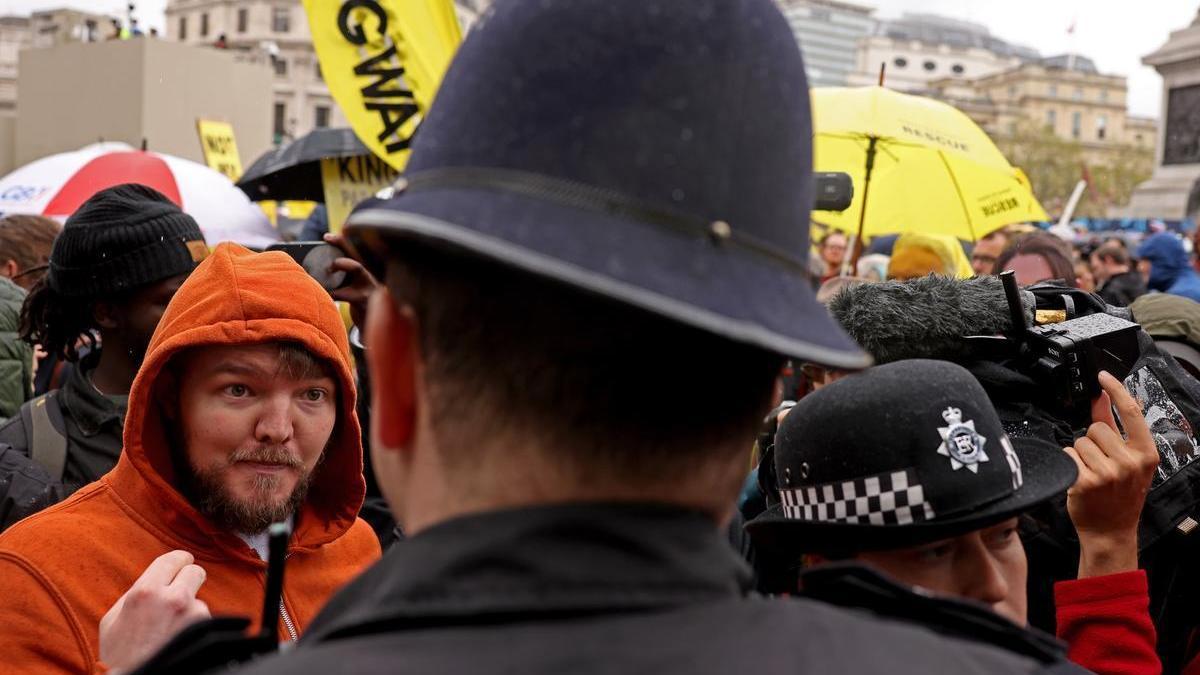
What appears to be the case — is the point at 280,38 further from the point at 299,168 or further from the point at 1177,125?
the point at 299,168

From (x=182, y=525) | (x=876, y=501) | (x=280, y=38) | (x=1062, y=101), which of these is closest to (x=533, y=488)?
(x=876, y=501)

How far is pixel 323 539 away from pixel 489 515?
1816 mm

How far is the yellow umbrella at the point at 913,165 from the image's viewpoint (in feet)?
20.7

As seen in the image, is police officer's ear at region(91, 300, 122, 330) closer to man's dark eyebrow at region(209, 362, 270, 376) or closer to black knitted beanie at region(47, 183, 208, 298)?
black knitted beanie at region(47, 183, 208, 298)

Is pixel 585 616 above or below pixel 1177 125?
above

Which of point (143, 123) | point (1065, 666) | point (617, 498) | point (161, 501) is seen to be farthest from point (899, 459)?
point (143, 123)

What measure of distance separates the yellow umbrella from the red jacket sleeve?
3938 millimetres

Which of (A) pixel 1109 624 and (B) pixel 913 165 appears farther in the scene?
(B) pixel 913 165

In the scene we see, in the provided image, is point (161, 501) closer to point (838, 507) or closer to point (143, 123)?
point (838, 507)

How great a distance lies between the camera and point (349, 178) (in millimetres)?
7129

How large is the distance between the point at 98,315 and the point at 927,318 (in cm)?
226

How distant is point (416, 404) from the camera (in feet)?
3.67

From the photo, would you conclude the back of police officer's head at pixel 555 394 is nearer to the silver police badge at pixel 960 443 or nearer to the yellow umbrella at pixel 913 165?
the silver police badge at pixel 960 443

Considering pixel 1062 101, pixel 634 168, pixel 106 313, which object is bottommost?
pixel 1062 101
